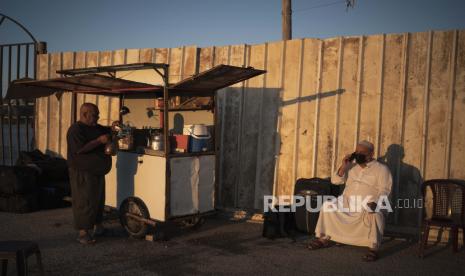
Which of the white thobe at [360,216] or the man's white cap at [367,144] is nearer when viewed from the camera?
the white thobe at [360,216]

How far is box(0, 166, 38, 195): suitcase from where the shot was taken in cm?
720

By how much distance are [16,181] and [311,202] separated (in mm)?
5018

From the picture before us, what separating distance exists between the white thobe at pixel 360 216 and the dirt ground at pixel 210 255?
0.23 metres

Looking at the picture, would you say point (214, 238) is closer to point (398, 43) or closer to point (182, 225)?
point (182, 225)

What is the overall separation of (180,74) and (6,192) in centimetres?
368

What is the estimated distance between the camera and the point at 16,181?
23.6 ft

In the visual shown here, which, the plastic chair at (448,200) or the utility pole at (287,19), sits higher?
the utility pole at (287,19)

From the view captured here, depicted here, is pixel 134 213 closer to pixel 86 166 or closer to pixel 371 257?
pixel 86 166

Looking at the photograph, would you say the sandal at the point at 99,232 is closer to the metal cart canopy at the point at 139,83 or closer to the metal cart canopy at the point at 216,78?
the metal cart canopy at the point at 139,83

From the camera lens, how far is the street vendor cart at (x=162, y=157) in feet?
18.5

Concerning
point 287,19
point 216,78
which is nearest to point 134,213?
point 216,78

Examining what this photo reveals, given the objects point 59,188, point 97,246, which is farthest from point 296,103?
point 59,188

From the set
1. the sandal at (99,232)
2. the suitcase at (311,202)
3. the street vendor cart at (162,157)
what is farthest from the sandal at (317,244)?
the sandal at (99,232)

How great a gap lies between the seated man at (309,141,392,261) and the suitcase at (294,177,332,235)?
325mm
